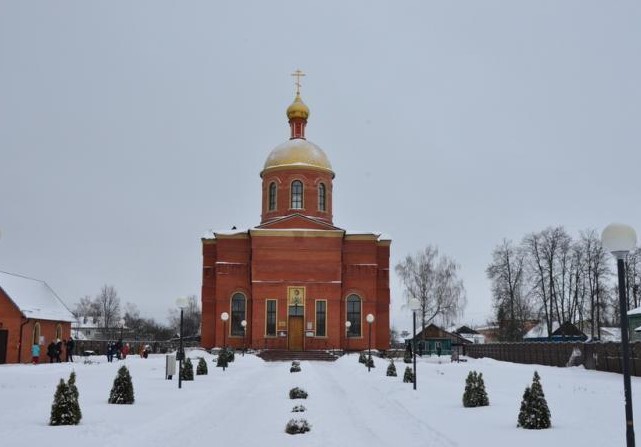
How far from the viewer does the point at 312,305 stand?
46.9 meters

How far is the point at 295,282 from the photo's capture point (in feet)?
154

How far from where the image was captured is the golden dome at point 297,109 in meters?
54.4

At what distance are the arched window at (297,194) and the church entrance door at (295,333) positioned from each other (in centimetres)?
863

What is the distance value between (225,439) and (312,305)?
36184mm

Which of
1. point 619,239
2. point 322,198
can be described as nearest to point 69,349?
point 322,198

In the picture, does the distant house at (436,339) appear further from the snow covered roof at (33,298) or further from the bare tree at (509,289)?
the snow covered roof at (33,298)

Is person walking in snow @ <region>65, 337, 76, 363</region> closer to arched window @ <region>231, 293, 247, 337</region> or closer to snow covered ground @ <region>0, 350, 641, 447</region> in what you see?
arched window @ <region>231, 293, 247, 337</region>

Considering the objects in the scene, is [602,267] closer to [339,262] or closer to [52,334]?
[339,262]

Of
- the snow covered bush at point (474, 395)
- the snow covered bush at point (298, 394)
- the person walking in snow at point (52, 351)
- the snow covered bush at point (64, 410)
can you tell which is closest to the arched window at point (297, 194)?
the person walking in snow at point (52, 351)

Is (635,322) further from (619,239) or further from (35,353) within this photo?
(619,239)

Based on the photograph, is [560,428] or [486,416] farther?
[486,416]

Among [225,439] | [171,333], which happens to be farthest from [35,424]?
[171,333]

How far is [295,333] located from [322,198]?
35.2 feet

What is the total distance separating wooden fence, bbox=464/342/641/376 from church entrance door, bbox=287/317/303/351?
526 inches
